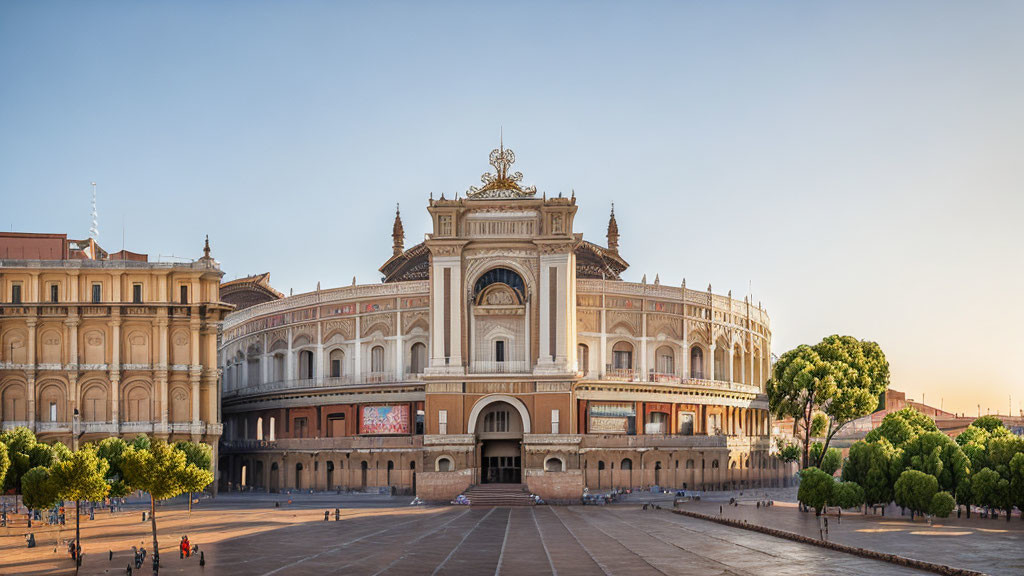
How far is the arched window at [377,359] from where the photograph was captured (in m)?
93.6

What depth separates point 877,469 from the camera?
62.3 m

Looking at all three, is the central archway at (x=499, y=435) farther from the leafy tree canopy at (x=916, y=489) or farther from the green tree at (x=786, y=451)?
the green tree at (x=786, y=451)

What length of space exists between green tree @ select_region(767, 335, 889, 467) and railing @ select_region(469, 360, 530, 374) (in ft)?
60.0

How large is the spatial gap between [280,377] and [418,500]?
102ft

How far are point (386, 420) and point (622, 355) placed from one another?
2080 centimetres

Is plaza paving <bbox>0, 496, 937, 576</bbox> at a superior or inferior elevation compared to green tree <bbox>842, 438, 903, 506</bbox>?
inferior

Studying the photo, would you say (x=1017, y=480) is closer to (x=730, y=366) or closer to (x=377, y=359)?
(x=730, y=366)

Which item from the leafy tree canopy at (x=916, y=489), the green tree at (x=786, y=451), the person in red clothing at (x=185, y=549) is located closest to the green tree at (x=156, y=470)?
the person in red clothing at (x=185, y=549)

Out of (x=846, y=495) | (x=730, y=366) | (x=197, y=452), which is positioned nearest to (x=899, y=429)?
(x=846, y=495)

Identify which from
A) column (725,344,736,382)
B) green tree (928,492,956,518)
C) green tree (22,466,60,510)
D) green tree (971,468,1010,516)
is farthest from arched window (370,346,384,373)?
green tree (971,468,1010,516)

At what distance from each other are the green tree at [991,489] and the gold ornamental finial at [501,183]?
129 ft

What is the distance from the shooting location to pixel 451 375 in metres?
80.7

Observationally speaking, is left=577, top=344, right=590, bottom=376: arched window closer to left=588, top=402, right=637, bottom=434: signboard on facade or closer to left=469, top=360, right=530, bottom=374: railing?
left=588, top=402, right=637, bottom=434: signboard on facade

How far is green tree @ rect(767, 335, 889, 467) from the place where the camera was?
76188 mm
